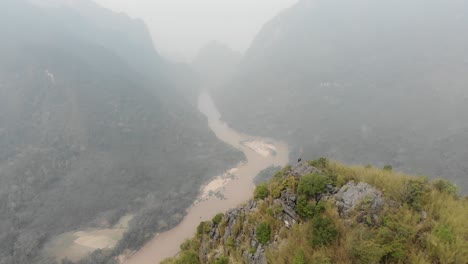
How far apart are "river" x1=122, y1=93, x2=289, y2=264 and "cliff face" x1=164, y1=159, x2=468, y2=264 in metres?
5.43

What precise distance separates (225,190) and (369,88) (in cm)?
7469

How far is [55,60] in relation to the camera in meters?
91.7

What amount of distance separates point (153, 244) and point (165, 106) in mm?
65327

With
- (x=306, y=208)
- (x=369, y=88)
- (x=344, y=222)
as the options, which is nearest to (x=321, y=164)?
(x=306, y=208)

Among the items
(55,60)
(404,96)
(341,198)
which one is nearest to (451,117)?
(404,96)

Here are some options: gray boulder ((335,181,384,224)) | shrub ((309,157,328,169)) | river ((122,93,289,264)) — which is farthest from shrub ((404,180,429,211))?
river ((122,93,289,264))

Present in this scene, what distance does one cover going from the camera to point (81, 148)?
229 ft

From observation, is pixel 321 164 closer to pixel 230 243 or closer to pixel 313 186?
→ pixel 313 186

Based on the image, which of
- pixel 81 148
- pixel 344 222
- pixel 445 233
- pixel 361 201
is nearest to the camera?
pixel 445 233

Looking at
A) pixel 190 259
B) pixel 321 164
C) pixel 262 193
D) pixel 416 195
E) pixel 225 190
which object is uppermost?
pixel 225 190

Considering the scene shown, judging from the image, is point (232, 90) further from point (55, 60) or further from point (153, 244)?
point (153, 244)

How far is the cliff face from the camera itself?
11398 mm

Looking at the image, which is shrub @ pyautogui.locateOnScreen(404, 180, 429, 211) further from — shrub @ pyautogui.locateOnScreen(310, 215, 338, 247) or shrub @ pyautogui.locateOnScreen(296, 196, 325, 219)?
shrub @ pyautogui.locateOnScreen(296, 196, 325, 219)

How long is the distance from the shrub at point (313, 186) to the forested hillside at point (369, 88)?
56486 millimetres
